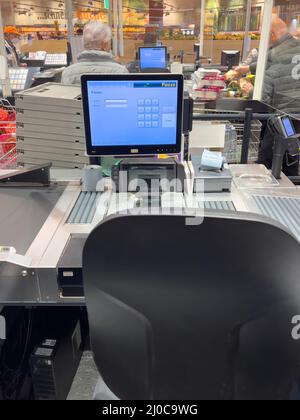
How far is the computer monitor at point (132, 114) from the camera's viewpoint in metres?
1.48

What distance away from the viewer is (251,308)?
29.0 inches

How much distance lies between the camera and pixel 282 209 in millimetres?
1378

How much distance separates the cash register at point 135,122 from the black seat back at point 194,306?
2.67 feet

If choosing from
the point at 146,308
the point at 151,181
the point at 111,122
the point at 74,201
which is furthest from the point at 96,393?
the point at 111,122

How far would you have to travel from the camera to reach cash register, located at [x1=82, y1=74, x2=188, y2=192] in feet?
4.86

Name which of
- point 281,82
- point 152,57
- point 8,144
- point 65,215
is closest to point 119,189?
point 65,215

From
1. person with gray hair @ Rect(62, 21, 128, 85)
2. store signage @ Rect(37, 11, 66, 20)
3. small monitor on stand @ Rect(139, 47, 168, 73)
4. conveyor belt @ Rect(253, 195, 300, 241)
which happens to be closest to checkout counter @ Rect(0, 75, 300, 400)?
conveyor belt @ Rect(253, 195, 300, 241)

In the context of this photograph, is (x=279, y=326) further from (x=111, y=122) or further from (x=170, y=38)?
(x=170, y=38)

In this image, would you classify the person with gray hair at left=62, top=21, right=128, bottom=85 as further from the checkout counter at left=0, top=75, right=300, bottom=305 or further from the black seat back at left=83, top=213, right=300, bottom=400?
the black seat back at left=83, top=213, right=300, bottom=400

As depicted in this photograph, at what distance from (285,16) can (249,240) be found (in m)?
2.10

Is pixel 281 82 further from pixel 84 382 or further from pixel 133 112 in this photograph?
pixel 84 382

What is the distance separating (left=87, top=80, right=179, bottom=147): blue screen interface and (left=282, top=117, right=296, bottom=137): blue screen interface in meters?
0.50

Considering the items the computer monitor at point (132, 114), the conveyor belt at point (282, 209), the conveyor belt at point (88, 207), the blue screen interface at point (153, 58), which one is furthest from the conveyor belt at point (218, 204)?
the blue screen interface at point (153, 58)

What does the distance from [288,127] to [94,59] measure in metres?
1.72
